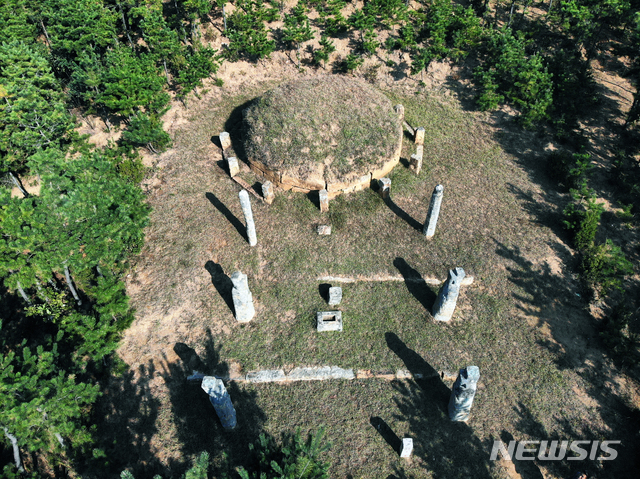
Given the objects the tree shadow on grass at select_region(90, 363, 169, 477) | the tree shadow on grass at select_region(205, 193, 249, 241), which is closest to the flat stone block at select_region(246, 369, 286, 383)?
the tree shadow on grass at select_region(90, 363, 169, 477)

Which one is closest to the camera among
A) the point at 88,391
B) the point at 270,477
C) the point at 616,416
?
the point at 270,477

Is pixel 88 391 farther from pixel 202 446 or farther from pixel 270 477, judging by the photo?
pixel 270 477

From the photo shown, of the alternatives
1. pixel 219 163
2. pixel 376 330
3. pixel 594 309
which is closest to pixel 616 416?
pixel 594 309

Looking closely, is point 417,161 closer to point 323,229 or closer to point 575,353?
point 323,229

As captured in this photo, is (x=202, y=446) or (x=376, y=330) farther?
(x=376, y=330)

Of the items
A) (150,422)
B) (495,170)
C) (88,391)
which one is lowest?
(150,422)

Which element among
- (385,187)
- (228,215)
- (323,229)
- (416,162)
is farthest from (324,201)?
(416,162)

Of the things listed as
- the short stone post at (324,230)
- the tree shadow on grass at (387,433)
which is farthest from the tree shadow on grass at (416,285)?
the tree shadow on grass at (387,433)
